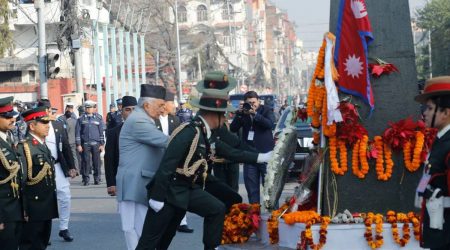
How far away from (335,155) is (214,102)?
1.22 m

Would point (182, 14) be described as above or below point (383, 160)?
above

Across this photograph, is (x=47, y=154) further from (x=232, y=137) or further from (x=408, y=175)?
(x=408, y=175)

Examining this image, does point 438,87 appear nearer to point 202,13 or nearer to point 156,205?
point 156,205

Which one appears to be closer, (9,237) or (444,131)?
(444,131)

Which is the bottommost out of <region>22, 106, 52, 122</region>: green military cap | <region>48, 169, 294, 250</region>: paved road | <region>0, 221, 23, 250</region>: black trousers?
<region>48, 169, 294, 250</region>: paved road

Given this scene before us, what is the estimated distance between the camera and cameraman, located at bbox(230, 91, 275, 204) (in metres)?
15.1

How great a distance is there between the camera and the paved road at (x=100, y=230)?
1297 centimetres

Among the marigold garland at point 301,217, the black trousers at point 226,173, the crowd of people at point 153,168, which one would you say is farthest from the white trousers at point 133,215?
the black trousers at point 226,173

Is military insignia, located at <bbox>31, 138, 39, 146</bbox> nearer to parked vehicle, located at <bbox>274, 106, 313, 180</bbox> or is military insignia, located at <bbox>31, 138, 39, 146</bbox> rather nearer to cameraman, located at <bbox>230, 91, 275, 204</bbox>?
cameraman, located at <bbox>230, 91, 275, 204</bbox>

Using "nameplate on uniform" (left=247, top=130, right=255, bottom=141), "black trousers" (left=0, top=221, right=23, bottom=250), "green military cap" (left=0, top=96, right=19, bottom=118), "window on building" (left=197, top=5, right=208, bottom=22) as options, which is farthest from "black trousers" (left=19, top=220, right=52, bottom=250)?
"window on building" (left=197, top=5, right=208, bottom=22)

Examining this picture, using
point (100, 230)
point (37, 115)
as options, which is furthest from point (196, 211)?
point (100, 230)

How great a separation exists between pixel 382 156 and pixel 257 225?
1568 mm

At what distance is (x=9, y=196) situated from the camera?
961 cm

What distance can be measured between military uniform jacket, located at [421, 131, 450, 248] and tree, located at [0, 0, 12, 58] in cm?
3796
